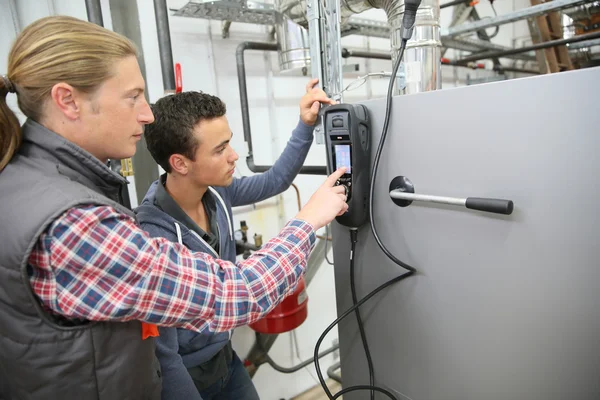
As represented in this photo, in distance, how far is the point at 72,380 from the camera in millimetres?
554

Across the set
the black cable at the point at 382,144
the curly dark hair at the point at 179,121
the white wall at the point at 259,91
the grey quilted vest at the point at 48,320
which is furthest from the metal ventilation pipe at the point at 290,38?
the grey quilted vest at the point at 48,320

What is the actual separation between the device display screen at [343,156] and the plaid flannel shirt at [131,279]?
0.30m

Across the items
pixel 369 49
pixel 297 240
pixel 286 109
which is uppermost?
pixel 369 49

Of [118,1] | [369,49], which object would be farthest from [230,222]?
[369,49]

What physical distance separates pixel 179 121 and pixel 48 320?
22.9 inches

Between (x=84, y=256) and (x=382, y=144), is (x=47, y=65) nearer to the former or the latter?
(x=84, y=256)

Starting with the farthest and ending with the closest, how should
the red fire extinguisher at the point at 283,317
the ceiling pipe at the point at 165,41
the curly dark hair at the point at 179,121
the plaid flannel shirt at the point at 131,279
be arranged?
the red fire extinguisher at the point at 283,317 → the ceiling pipe at the point at 165,41 → the curly dark hair at the point at 179,121 → the plaid flannel shirt at the point at 131,279

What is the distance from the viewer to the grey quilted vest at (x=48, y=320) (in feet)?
1.61

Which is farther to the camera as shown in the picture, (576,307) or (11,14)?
(11,14)

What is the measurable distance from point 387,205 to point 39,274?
629mm

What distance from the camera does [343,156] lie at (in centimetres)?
77

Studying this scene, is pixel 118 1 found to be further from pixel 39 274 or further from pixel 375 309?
pixel 375 309

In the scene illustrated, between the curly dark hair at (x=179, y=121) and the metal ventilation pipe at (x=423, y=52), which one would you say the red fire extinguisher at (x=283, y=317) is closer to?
the curly dark hair at (x=179, y=121)

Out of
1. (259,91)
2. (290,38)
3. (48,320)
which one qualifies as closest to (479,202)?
(48,320)
